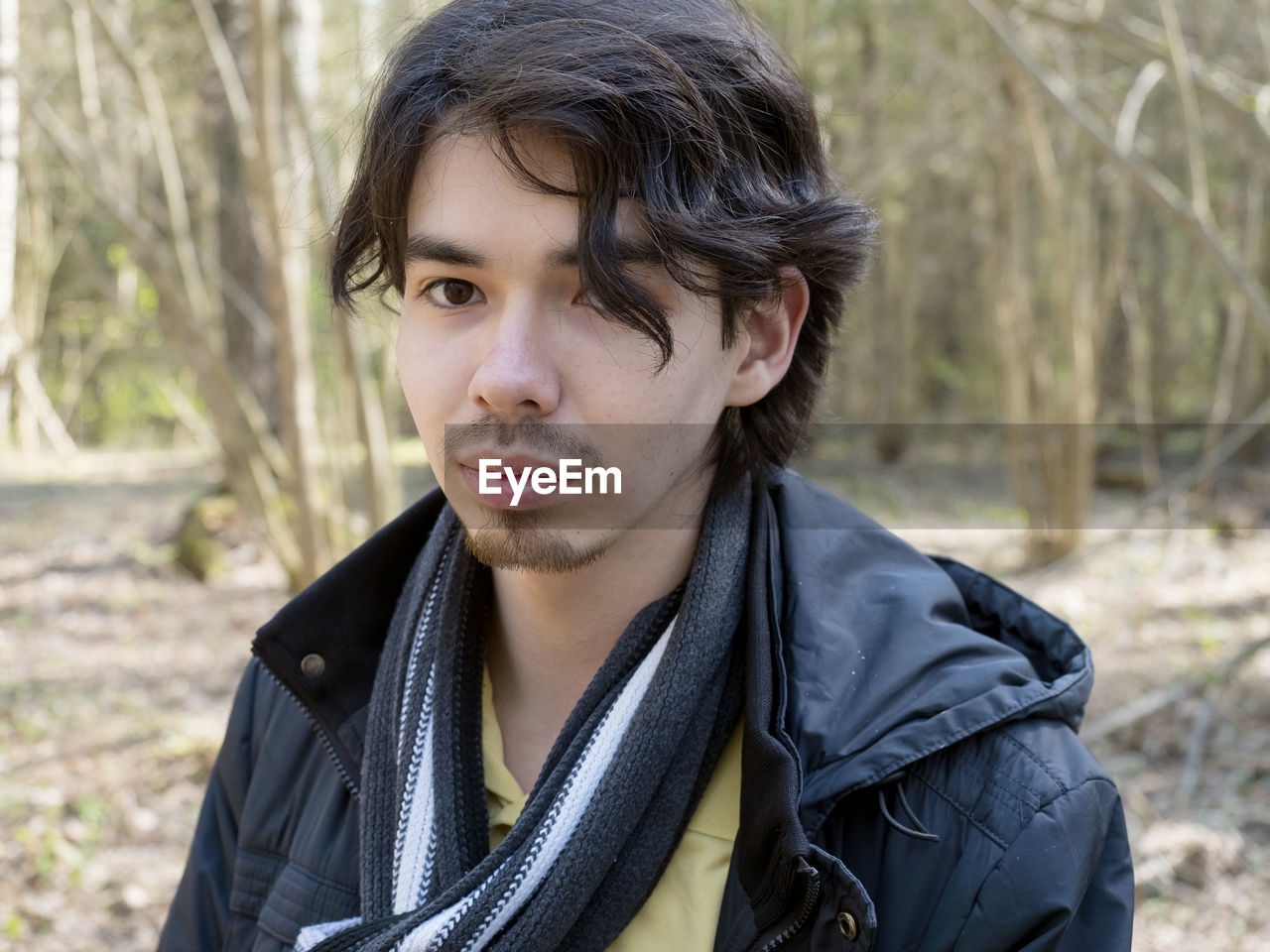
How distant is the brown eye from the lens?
1446 mm

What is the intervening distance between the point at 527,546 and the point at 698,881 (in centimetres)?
48

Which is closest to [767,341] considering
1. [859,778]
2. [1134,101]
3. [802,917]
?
[859,778]

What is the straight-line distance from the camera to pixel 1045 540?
25.0 ft

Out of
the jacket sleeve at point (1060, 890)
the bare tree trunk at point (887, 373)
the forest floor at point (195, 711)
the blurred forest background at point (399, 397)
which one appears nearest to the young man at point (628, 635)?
the jacket sleeve at point (1060, 890)

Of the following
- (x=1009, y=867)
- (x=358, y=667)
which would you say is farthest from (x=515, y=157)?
(x=1009, y=867)

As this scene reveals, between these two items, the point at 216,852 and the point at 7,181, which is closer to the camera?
the point at 216,852

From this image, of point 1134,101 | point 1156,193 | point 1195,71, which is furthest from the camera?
point 1134,101

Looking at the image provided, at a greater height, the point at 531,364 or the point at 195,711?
the point at 531,364

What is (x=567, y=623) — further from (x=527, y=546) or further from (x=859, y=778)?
(x=859, y=778)

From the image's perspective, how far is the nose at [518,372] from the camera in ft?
4.37

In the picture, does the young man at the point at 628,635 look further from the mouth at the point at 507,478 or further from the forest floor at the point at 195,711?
the forest floor at the point at 195,711

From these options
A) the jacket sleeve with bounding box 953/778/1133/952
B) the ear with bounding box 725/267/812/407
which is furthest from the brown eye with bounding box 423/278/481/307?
the jacket sleeve with bounding box 953/778/1133/952

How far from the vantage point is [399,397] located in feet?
25.6

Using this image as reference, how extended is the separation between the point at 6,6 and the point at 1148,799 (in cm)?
814
